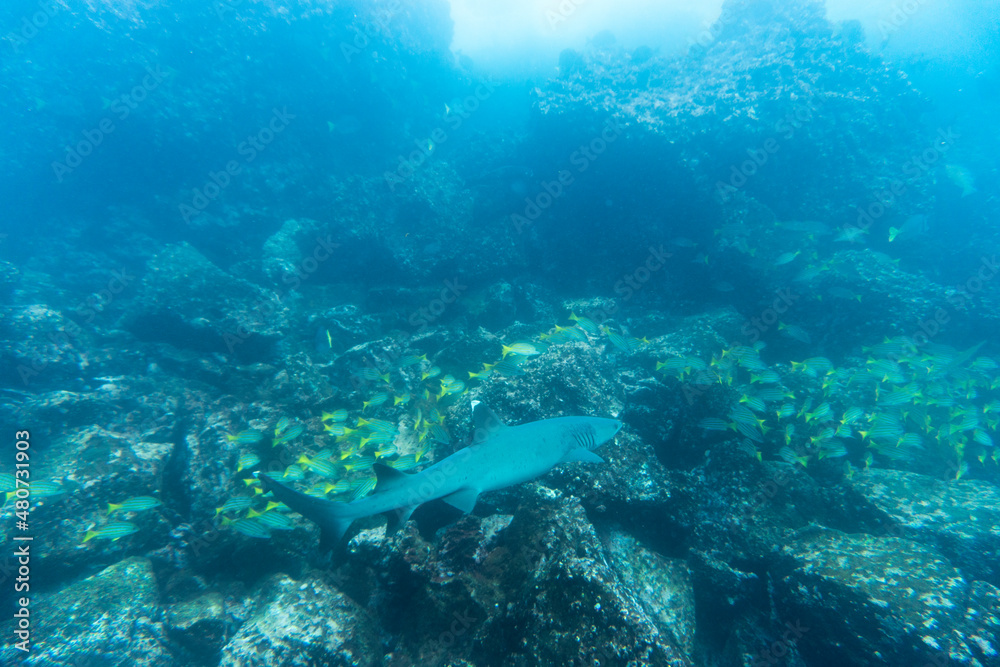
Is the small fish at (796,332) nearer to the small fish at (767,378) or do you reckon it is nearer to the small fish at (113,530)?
the small fish at (767,378)

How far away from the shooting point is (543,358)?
685 centimetres

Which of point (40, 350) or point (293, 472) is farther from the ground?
point (40, 350)

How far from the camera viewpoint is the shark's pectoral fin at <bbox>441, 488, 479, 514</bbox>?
3.51m

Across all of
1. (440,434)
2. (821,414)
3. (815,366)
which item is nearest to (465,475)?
(440,434)

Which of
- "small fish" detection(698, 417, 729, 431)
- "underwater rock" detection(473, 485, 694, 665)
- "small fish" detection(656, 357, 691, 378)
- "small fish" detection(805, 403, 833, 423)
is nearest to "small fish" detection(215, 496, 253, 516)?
"underwater rock" detection(473, 485, 694, 665)

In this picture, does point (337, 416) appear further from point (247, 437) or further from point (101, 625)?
point (101, 625)

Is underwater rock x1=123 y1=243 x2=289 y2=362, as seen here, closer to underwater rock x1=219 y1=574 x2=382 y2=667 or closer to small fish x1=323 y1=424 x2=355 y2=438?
small fish x1=323 y1=424 x2=355 y2=438

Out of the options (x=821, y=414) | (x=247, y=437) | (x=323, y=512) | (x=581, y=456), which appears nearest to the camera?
(x=323, y=512)

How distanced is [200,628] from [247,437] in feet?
8.61

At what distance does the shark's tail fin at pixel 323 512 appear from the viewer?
3.38 metres

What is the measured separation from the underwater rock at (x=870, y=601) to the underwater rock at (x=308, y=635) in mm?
4637

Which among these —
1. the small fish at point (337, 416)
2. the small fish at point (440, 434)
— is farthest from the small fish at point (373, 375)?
the small fish at point (440, 434)

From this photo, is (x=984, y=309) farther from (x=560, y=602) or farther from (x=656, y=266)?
(x=560, y=602)

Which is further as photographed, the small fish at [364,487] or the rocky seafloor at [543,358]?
the small fish at [364,487]
